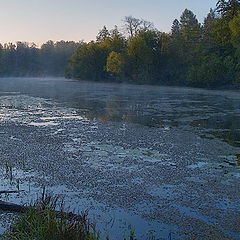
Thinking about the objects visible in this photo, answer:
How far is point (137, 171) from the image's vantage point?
7.87 metres

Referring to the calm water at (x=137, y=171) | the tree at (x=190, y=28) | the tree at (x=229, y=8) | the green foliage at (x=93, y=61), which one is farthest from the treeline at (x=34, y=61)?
the calm water at (x=137, y=171)

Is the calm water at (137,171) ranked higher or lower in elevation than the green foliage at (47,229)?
lower

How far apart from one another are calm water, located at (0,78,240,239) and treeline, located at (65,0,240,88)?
90.2 ft

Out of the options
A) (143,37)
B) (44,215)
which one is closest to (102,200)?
(44,215)

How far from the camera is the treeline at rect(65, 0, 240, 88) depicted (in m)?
40.2

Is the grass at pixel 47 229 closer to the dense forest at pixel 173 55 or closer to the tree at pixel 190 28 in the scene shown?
the dense forest at pixel 173 55

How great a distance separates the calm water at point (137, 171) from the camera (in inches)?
211

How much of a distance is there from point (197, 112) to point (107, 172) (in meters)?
12.6

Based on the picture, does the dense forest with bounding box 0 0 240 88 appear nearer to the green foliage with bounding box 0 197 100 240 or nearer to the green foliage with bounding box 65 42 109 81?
the green foliage with bounding box 65 42 109 81

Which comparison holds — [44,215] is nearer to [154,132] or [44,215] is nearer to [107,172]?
[107,172]

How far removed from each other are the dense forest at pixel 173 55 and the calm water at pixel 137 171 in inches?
1077

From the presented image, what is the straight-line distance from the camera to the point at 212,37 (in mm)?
44625

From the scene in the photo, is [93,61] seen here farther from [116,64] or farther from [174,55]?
[174,55]

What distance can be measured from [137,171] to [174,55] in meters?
46.2
